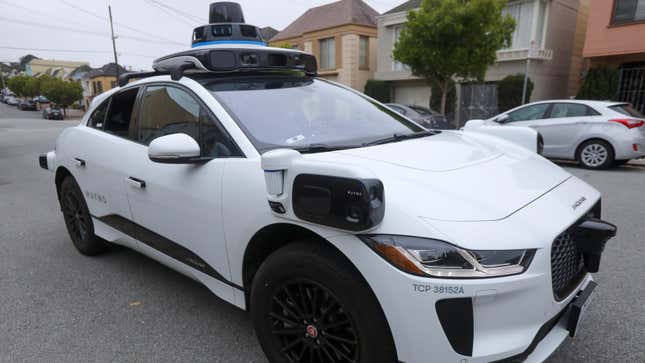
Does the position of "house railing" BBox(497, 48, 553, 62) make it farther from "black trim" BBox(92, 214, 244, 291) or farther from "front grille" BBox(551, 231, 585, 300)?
"black trim" BBox(92, 214, 244, 291)

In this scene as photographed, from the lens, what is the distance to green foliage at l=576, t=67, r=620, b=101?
Answer: 14289mm

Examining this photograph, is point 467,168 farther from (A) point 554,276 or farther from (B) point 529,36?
(B) point 529,36

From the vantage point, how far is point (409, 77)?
2192 cm

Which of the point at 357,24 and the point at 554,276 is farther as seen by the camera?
the point at 357,24

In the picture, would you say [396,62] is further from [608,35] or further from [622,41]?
[622,41]

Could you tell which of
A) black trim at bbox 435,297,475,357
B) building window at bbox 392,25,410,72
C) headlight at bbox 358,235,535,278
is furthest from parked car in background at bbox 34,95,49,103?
black trim at bbox 435,297,475,357

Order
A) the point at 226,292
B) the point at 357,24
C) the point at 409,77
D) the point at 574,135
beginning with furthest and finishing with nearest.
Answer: the point at 357,24 < the point at 409,77 < the point at 574,135 < the point at 226,292

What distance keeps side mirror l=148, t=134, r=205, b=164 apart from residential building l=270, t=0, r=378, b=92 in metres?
23.1

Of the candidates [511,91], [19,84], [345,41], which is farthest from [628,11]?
[19,84]

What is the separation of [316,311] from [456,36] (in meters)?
13.7

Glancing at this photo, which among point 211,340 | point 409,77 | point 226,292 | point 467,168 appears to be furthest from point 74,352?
point 409,77

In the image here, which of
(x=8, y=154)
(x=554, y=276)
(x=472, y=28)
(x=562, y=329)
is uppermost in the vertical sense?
(x=472, y=28)

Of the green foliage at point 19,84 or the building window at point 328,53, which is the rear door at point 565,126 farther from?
the green foliage at point 19,84

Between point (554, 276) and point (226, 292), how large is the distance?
166cm
